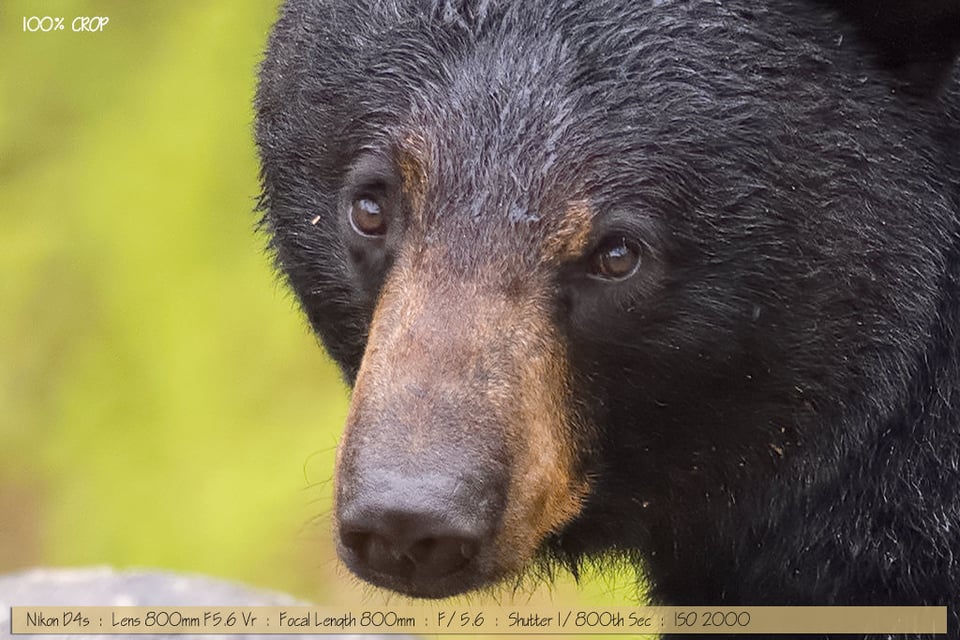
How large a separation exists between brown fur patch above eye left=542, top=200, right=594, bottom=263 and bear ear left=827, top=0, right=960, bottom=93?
101 centimetres

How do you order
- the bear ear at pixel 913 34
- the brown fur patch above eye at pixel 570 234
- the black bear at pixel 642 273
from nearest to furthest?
the black bear at pixel 642 273 < the brown fur patch above eye at pixel 570 234 < the bear ear at pixel 913 34

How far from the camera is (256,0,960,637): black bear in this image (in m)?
3.63

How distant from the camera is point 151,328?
9469 mm

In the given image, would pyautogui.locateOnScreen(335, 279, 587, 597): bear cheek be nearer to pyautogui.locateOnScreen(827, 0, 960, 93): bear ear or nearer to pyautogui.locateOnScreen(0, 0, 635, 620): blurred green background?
pyautogui.locateOnScreen(827, 0, 960, 93): bear ear

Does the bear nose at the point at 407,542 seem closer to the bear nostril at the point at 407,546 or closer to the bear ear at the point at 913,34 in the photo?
the bear nostril at the point at 407,546

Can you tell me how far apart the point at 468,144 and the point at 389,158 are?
26cm

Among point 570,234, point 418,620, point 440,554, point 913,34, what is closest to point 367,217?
point 570,234

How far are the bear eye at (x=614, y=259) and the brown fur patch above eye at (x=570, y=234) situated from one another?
8 centimetres

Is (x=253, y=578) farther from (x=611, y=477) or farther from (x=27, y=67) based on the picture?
(x=611, y=477)

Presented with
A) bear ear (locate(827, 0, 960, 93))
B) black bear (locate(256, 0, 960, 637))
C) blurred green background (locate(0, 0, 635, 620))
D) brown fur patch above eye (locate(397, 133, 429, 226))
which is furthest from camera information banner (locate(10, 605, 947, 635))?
blurred green background (locate(0, 0, 635, 620))

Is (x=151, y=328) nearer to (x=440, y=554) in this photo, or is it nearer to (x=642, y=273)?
(x=642, y=273)

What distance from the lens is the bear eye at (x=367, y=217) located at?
13.3 feet

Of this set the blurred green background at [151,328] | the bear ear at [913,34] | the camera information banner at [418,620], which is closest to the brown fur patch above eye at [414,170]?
the bear ear at [913,34]

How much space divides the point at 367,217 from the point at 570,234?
0.65m
